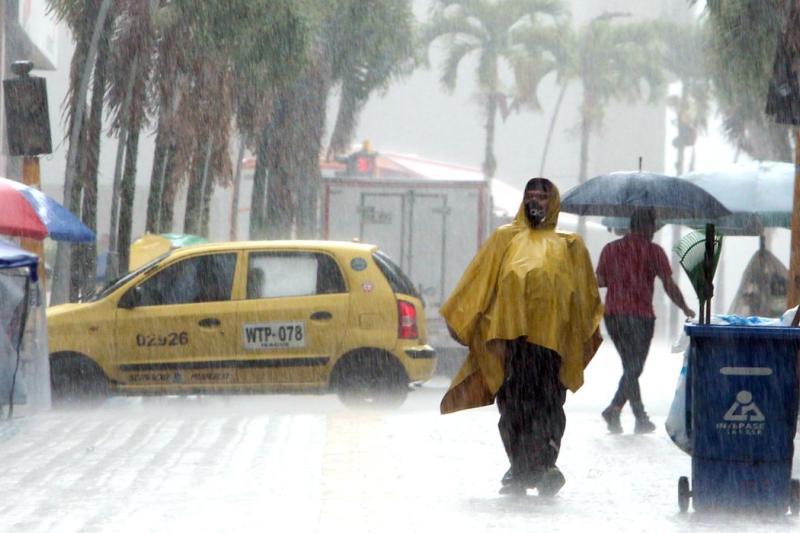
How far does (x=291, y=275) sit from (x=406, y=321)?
1.07 m

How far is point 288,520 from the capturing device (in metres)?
8.54

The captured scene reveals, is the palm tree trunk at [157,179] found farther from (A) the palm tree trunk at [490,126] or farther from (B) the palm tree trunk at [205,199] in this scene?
(A) the palm tree trunk at [490,126]

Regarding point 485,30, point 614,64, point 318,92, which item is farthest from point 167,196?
point 614,64

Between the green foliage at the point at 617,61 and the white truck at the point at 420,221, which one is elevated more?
the green foliage at the point at 617,61

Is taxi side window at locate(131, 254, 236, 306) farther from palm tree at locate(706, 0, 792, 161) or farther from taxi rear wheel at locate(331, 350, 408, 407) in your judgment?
palm tree at locate(706, 0, 792, 161)

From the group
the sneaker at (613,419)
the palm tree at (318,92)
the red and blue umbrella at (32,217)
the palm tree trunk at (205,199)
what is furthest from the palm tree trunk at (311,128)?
the sneaker at (613,419)

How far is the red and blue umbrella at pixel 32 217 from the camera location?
14.0 meters

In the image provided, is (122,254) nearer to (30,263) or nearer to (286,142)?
(286,142)

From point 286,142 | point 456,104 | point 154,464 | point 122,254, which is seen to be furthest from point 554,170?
Result: point 154,464

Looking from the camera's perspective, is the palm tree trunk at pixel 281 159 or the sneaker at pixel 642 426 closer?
the sneaker at pixel 642 426

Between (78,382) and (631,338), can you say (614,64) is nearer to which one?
(78,382)

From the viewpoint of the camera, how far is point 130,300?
15859mm

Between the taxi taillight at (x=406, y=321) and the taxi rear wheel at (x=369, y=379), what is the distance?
0.81ft

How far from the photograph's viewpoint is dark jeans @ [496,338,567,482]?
957 centimetres
